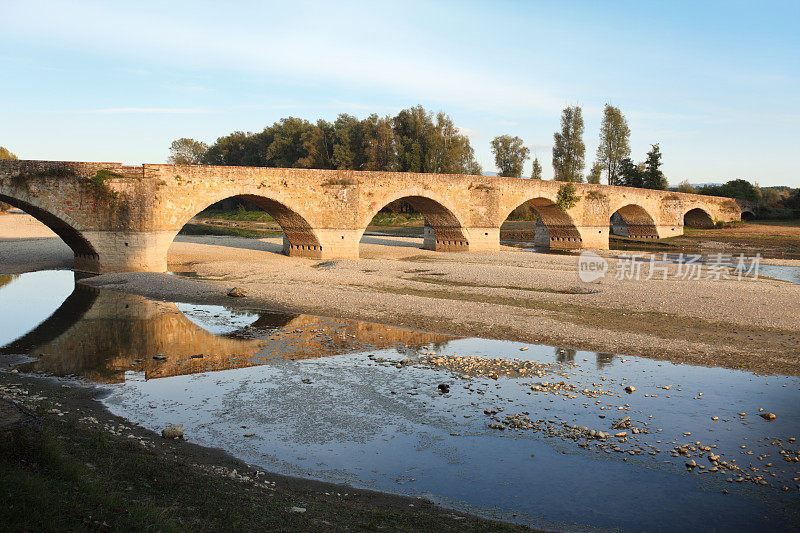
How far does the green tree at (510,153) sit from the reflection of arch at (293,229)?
51.4m

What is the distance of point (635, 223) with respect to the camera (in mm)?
60812

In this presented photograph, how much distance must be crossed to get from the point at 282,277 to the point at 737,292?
20976 mm

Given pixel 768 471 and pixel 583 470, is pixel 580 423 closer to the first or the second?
pixel 583 470

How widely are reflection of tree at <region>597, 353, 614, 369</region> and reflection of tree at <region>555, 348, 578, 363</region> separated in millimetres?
667

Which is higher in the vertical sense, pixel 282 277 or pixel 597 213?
pixel 597 213

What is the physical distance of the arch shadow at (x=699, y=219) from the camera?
66.1 m

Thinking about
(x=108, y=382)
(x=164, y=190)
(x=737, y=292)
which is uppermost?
(x=164, y=190)

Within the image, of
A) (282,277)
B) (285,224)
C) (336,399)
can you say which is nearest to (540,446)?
(336,399)

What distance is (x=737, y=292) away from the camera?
23438 millimetres

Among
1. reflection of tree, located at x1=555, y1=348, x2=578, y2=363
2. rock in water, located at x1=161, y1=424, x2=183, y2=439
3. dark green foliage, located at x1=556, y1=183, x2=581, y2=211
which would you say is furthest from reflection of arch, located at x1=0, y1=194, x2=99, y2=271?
dark green foliage, located at x1=556, y1=183, x2=581, y2=211

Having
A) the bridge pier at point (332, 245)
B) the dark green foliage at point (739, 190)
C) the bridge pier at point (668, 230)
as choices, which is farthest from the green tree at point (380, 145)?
the dark green foliage at point (739, 190)

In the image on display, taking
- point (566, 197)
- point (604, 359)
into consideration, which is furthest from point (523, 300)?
point (566, 197)

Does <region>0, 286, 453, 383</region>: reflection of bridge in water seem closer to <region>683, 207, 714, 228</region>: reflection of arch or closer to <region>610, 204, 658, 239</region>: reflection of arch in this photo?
<region>610, 204, 658, 239</region>: reflection of arch

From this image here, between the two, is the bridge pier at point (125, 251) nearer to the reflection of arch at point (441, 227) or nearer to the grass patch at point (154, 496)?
the reflection of arch at point (441, 227)
